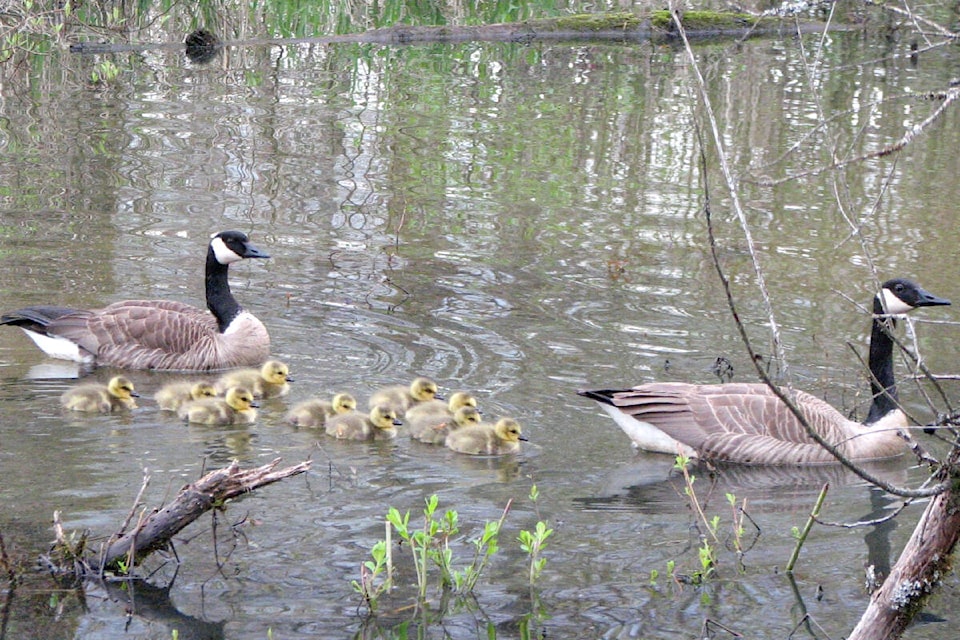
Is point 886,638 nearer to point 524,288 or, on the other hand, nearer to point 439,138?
point 524,288

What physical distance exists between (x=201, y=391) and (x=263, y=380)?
0.52 metres

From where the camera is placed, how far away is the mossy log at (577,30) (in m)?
23.0

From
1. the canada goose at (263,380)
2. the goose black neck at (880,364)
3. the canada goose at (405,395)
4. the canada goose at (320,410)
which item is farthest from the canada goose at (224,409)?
the goose black neck at (880,364)

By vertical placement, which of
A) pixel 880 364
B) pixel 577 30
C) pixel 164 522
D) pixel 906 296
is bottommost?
pixel 164 522

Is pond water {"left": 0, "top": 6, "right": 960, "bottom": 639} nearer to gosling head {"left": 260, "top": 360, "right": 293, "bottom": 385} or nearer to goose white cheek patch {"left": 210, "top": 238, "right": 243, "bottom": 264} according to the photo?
gosling head {"left": 260, "top": 360, "right": 293, "bottom": 385}

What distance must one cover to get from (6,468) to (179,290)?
156 inches

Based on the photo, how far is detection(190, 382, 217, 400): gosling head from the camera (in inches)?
331

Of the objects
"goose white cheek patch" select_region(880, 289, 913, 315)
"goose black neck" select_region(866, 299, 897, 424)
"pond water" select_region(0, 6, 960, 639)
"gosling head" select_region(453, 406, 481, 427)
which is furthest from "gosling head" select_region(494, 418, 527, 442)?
"goose white cheek patch" select_region(880, 289, 913, 315)

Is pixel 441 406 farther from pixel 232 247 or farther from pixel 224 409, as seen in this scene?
pixel 232 247

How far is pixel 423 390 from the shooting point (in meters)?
8.40

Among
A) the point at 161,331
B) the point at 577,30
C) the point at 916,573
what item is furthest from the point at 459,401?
the point at 577,30

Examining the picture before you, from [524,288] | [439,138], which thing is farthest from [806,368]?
[439,138]

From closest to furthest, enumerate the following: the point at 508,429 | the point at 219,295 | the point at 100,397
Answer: the point at 508,429 → the point at 100,397 → the point at 219,295

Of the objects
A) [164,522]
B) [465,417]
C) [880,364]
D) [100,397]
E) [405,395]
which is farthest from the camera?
[880,364]
